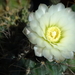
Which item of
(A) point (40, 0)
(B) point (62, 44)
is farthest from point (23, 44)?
(A) point (40, 0)

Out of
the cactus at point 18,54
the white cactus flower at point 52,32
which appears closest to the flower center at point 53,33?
the white cactus flower at point 52,32

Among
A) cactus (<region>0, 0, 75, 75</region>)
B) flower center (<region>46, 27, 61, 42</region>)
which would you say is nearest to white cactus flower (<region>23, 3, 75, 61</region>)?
flower center (<region>46, 27, 61, 42</region>)

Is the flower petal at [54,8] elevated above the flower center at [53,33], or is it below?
above

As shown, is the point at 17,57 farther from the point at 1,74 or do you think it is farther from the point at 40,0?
the point at 40,0

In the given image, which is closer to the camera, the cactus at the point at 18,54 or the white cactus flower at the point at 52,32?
the white cactus flower at the point at 52,32

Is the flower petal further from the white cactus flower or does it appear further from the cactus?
the cactus

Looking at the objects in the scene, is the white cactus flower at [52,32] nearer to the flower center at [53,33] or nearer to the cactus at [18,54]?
the flower center at [53,33]

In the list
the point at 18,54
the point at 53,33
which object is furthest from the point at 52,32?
the point at 18,54
